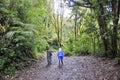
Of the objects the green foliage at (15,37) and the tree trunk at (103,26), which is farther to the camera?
the green foliage at (15,37)

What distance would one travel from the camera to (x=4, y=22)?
13.0m

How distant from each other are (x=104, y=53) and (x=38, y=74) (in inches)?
282

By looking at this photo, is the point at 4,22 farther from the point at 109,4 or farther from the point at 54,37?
the point at 54,37

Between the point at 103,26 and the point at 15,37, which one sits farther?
the point at 103,26

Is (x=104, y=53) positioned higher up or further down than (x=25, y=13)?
further down

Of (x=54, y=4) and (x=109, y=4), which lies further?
(x=54, y=4)

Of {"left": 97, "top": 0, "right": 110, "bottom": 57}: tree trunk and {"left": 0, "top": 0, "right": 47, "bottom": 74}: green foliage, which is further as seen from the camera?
{"left": 0, "top": 0, "right": 47, "bottom": 74}: green foliage

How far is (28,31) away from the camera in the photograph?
13.5m

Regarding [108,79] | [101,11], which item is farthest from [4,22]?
[108,79]

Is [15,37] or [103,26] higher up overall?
[103,26]

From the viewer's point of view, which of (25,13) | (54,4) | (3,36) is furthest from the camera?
(54,4)

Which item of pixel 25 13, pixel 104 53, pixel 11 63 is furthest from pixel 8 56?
pixel 104 53

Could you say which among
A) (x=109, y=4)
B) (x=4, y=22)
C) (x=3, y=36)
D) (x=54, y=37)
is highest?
(x=109, y=4)

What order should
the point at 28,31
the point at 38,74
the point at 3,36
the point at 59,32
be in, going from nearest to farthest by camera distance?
the point at 38,74 → the point at 3,36 → the point at 28,31 → the point at 59,32
